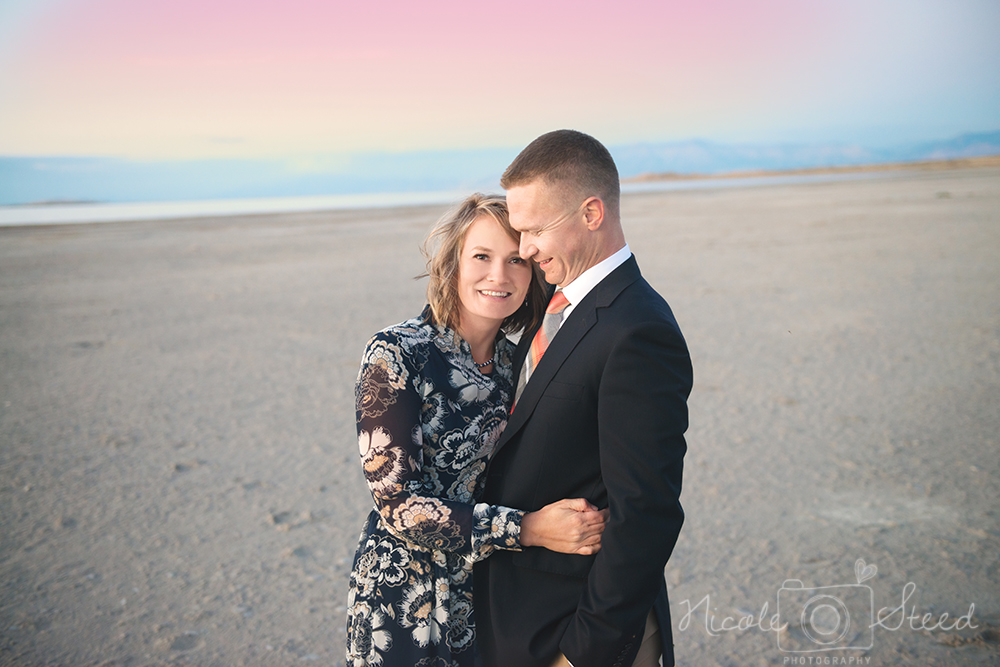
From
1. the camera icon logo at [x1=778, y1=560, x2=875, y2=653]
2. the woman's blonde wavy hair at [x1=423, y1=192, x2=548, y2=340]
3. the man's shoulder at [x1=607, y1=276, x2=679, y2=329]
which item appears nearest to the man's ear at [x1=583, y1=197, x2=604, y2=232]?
the man's shoulder at [x1=607, y1=276, x2=679, y2=329]

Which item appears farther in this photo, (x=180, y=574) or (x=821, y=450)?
(x=821, y=450)

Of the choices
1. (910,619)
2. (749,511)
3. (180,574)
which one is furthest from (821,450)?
(180,574)

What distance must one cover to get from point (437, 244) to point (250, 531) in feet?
12.1

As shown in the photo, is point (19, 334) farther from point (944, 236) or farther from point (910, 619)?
point (944, 236)

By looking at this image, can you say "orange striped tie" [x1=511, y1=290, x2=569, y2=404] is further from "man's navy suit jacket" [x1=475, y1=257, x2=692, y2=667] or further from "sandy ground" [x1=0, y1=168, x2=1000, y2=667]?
"sandy ground" [x1=0, y1=168, x2=1000, y2=667]

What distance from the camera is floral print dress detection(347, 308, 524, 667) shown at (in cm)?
231

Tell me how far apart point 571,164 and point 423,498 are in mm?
1282

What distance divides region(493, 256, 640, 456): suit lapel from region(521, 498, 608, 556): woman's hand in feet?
0.96

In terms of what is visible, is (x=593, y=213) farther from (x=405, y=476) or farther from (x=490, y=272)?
(x=405, y=476)

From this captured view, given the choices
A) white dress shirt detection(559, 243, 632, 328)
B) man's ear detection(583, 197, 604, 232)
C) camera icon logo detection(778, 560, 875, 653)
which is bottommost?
camera icon logo detection(778, 560, 875, 653)

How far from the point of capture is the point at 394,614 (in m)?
2.51

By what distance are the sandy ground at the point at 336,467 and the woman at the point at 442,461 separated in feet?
5.69

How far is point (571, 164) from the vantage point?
7.47 feet

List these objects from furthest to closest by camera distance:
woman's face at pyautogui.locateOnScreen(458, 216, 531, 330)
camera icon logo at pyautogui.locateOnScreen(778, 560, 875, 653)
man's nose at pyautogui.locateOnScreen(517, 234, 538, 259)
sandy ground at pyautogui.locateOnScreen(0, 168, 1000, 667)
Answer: sandy ground at pyautogui.locateOnScreen(0, 168, 1000, 667), camera icon logo at pyautogui.locateOnScreen(778, 560, 875, 653), woman's face at pyautogui.locateOnScreen(458, 216, 531, 330), man's nose at pyautogui.locateOnScreen(517, 234, 538, 259)
